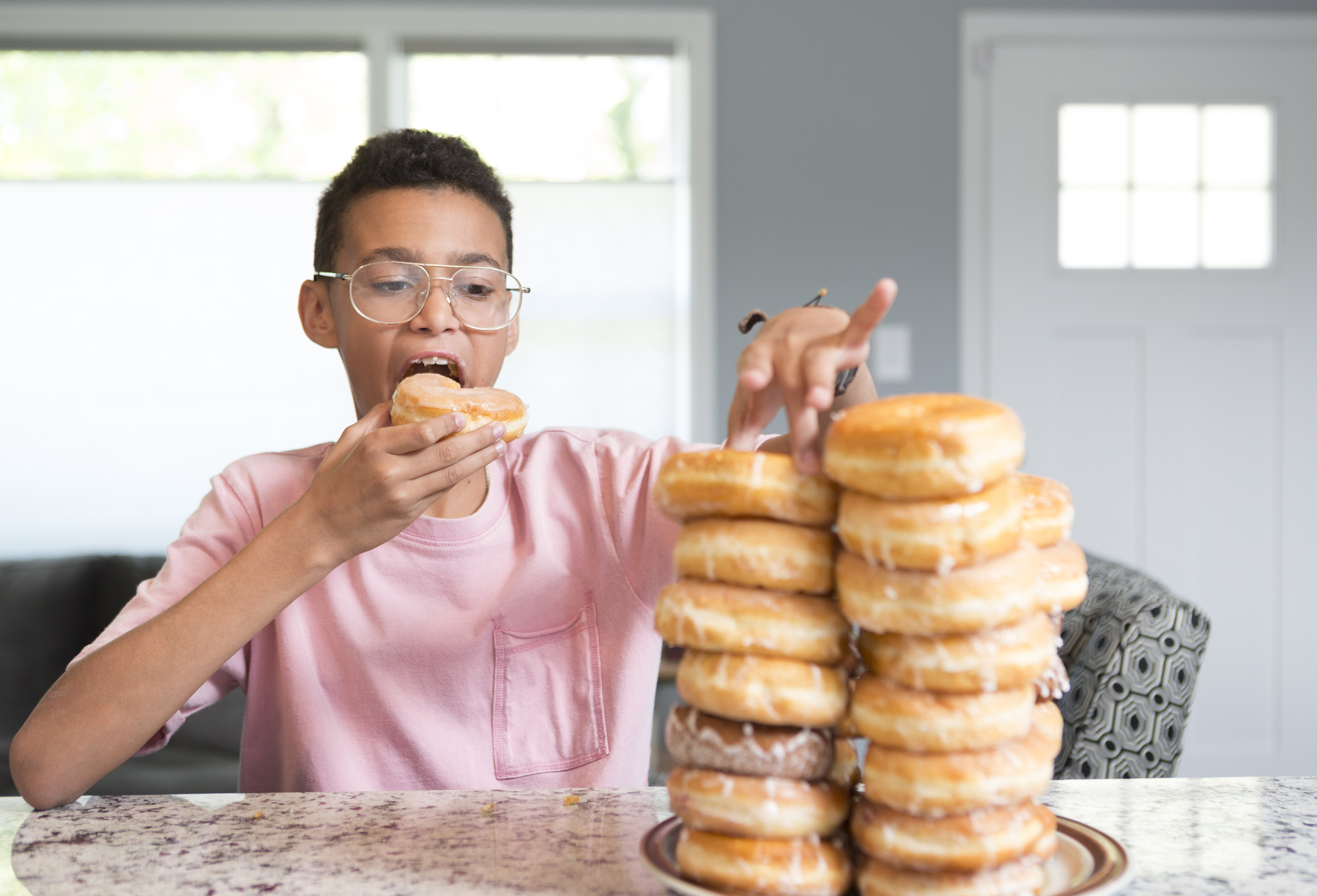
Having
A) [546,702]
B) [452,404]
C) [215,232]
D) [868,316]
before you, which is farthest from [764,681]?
[215,232]

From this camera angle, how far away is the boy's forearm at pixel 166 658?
94 cm

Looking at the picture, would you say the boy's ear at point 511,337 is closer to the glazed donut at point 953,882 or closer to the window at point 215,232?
the glazed donut at point 953,882

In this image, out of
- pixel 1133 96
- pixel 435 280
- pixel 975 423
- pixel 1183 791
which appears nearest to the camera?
pixel 975 423

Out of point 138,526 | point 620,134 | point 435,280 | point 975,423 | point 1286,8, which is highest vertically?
point 1286,8

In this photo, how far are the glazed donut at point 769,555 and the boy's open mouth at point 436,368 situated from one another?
73cm

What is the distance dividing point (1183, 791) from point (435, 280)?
97cm

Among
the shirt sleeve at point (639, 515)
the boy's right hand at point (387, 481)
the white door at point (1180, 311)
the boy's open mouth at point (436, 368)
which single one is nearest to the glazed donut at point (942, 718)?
the boy's right hand at point (387, 481)

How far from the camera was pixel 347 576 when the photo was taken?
127cm

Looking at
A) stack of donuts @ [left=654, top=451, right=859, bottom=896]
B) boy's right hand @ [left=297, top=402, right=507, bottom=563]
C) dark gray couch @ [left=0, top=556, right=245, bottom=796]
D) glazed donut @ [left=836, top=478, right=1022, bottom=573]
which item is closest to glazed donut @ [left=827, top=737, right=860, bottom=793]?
stack of donuts @ [left=654, top=451, right=859, bottom=896]

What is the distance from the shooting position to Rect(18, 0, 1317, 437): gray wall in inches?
140

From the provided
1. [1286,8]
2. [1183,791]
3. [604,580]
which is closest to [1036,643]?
[1183,791]

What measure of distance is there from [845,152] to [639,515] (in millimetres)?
2643

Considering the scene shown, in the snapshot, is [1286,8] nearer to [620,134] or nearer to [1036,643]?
[620,134]

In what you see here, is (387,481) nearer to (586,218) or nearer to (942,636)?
(942,636)
